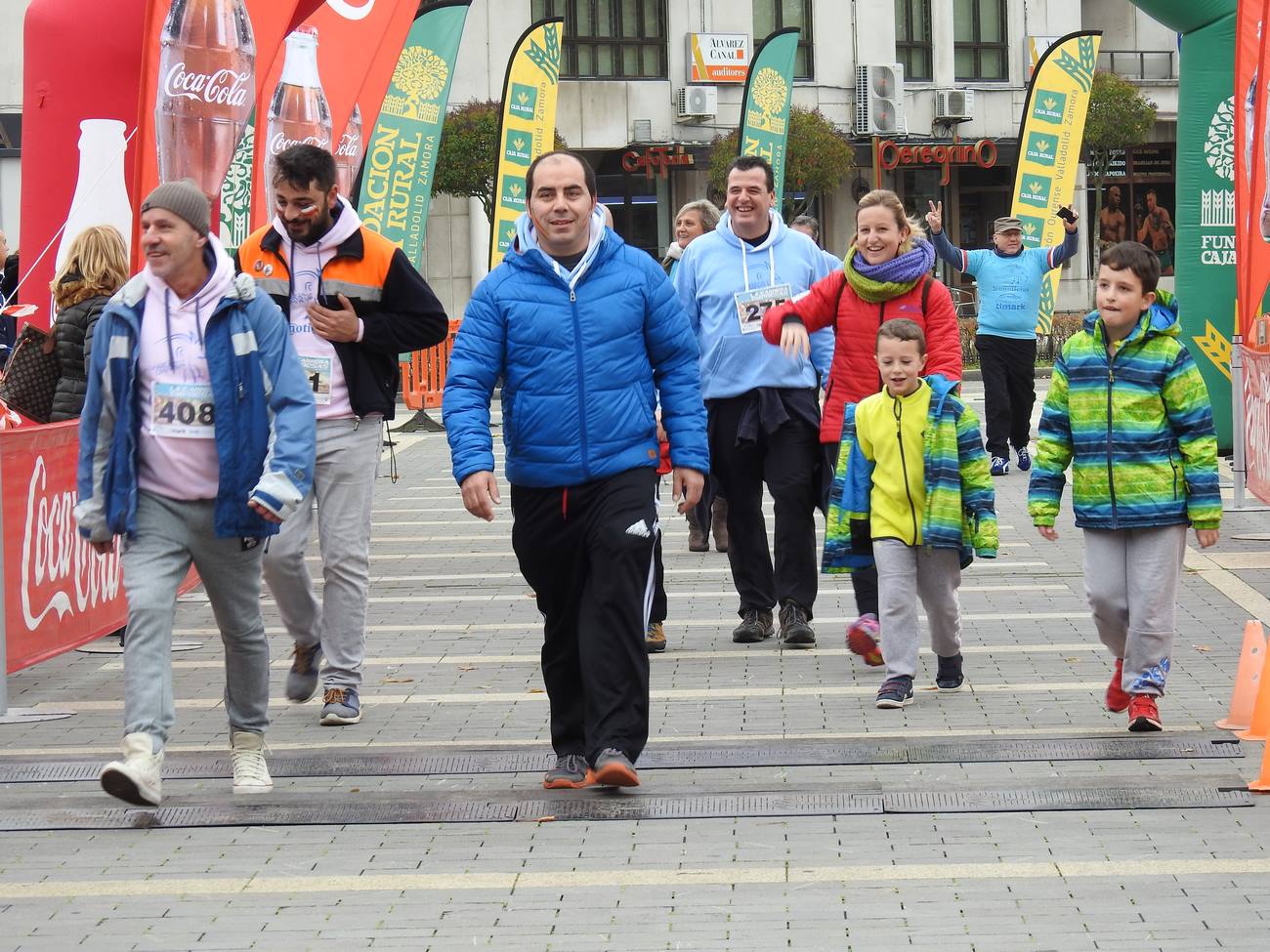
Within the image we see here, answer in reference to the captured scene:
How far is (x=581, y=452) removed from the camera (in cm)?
602

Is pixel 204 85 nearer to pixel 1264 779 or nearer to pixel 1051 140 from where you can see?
pixel 1264 779

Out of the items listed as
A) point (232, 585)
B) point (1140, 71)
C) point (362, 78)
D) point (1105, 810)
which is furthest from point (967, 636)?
point (1140, 71)

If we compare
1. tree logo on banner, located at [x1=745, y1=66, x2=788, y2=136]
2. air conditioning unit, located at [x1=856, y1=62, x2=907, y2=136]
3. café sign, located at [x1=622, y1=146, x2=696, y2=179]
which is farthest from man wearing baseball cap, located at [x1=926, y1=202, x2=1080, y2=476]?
air conditioning unit, located at [x1=856, y1=62, x2=907, y2=136]

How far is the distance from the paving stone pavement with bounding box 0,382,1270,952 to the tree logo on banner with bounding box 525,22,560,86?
15069 mm

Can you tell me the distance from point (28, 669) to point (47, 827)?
9.81 ft

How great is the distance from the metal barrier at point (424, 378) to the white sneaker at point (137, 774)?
1844 centimetres

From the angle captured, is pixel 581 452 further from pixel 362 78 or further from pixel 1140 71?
pixel 1140 71

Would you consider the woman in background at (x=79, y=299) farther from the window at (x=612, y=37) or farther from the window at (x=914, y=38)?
the window at (x=914, y=38)

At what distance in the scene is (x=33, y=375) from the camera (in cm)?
915

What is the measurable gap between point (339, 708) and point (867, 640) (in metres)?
2.20

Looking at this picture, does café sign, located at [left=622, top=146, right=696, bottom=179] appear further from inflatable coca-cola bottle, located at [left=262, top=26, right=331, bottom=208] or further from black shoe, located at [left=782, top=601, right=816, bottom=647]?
black shoe, located at [left=782, top=601, right=816, bottom=647]

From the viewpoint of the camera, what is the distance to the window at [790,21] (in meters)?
46.0

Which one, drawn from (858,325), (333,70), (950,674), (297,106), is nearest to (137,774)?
(950,674)

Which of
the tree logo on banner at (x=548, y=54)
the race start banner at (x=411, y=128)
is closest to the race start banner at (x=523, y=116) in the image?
the tree logo on banner at (x=548, y=54)
